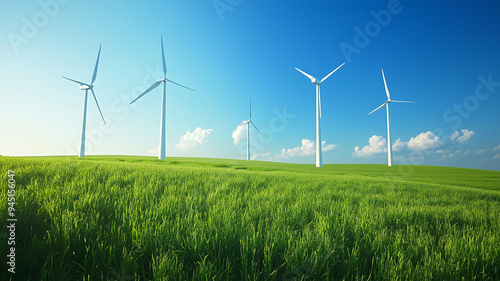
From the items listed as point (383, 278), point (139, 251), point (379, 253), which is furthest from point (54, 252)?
point (379, 253)

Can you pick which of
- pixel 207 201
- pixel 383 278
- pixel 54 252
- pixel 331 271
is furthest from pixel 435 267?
pixel 54 252

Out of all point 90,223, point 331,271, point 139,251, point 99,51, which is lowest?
point 331,271

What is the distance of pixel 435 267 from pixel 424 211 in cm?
394

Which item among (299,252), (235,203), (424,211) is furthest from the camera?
(424,211)

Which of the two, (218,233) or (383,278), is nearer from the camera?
(383,278)

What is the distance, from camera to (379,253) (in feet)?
10.9

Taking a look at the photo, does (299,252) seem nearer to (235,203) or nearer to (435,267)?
(435,267)

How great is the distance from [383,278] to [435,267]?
86 cm

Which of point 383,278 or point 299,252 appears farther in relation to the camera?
point 299,252

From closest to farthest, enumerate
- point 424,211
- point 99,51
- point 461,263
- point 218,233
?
point 461,263, point 218,233, point 424,211, point 99,51

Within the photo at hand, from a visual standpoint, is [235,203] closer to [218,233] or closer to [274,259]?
[218,233]

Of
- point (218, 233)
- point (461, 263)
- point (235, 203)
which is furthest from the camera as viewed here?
point (235, 203)

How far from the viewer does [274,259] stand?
291cm

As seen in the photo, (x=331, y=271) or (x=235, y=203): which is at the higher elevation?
(x=235, y=203)
